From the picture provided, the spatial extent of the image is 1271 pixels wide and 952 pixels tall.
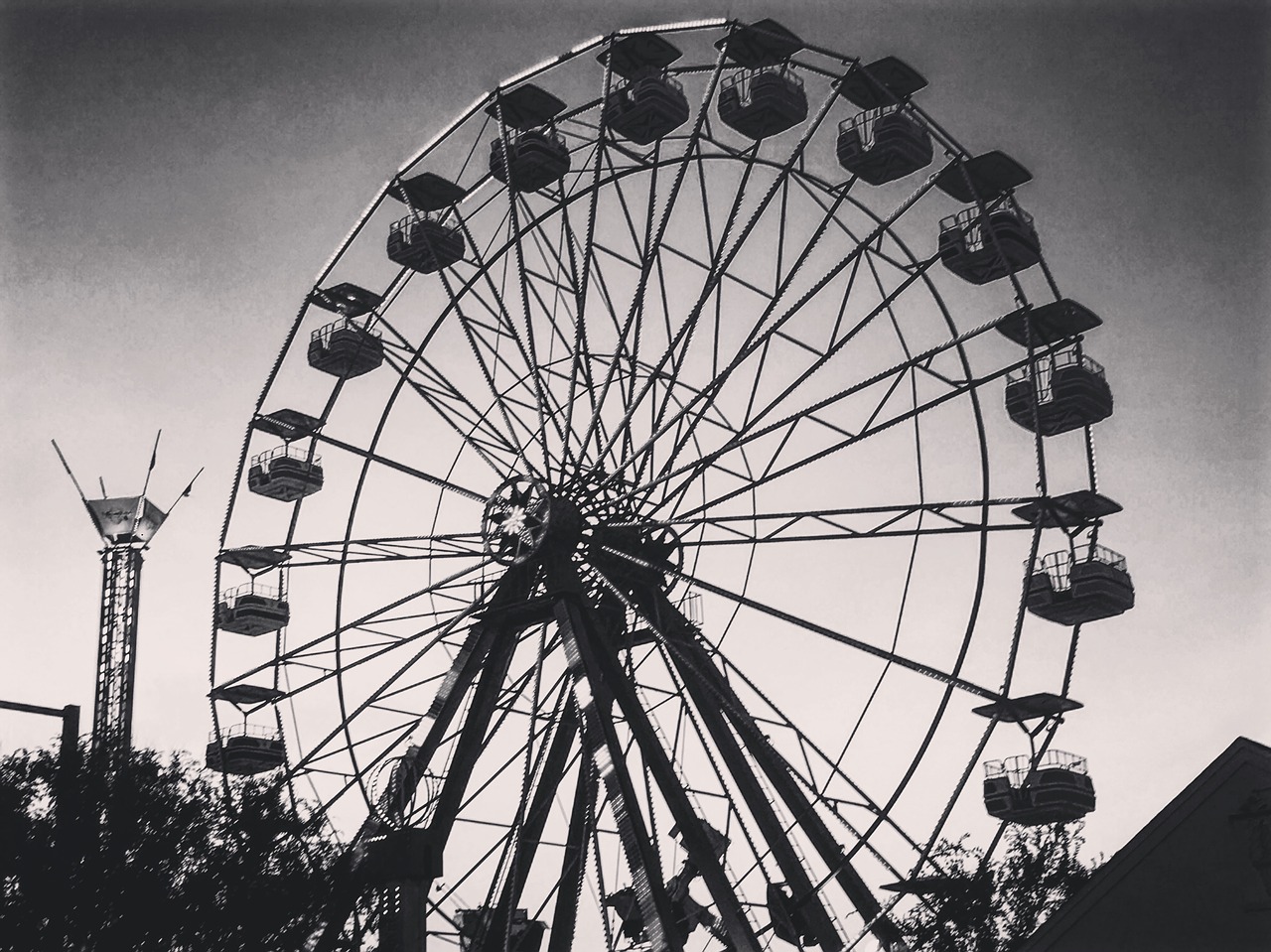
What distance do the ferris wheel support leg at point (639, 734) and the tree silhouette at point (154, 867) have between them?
4.97 m

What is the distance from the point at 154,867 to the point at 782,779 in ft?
26.8

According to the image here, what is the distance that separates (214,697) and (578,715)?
293 inches

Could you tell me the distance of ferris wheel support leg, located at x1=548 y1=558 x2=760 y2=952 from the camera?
1939 centimetres

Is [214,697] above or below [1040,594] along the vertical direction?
above

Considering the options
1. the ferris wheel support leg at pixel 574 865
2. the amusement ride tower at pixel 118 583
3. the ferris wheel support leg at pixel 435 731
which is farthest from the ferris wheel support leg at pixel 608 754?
the amusement ride tower at pixel 118 583

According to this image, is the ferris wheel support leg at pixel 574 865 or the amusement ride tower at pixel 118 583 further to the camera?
the amusement ride tower at pixel 118 583

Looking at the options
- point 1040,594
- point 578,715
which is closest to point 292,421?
point 578,715

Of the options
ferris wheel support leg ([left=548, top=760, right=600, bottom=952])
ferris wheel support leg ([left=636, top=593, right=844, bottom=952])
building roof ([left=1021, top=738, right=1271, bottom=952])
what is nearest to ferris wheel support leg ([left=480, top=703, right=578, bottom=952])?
ferris wheel support leg ([left=548, top=760, right=600, bottom=952])

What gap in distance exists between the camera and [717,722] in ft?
73.4

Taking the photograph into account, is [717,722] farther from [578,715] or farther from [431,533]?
[431,533]

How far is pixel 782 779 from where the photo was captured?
2198 cm

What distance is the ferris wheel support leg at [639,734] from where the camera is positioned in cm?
1939

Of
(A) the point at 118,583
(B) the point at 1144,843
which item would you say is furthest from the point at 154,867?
(A) the point at 118,583

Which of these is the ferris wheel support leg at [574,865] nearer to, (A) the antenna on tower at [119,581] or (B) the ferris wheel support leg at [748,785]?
(B) the ferris wheel support leg at [748,785]
